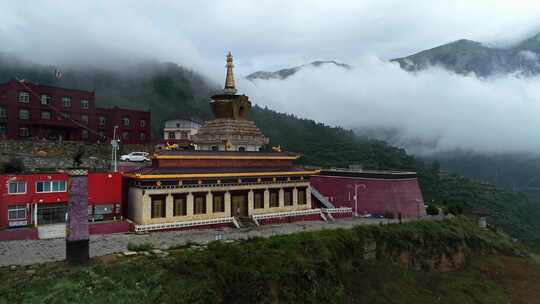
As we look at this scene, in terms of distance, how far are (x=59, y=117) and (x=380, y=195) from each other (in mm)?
34259

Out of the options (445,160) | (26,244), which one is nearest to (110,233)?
(26,244)

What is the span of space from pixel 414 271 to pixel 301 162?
155ft

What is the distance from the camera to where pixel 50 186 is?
2477cm

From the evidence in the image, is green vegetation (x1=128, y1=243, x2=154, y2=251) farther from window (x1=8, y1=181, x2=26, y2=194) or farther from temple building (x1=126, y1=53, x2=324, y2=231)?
window (x1=8, y1=181, x2=26, y2=194)

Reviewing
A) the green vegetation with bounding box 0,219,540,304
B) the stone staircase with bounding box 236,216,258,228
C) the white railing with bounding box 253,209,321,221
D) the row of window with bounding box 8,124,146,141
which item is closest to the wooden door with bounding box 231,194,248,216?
the stone staircase with bounding box 236,216,258,228

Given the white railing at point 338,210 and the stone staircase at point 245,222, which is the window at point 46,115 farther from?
the white railing at point 338,210

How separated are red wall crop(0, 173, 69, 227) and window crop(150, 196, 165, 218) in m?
5.76

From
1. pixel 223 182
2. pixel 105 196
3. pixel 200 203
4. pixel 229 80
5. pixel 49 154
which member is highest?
pixel 229 80

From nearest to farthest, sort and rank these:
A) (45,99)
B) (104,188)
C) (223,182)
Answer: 1. (104,188)
2. (223,182)
3. (45,99)

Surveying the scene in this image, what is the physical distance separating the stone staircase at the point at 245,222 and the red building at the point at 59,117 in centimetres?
2443

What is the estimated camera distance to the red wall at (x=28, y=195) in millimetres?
23016

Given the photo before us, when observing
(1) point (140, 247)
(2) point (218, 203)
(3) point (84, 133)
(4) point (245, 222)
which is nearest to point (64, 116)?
(3) point (84, 133)

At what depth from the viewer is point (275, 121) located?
3959 inches

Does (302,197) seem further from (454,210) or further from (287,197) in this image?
(454,210)
